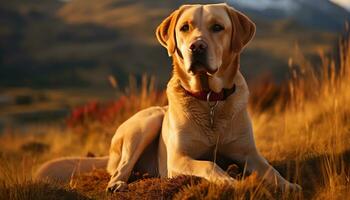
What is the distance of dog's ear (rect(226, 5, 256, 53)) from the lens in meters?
4.89

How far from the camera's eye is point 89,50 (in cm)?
8212

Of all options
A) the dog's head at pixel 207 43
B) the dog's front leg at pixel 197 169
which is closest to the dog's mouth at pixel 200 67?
the dog's head at pixel 207 43

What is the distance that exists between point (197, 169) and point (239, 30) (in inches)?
48.8

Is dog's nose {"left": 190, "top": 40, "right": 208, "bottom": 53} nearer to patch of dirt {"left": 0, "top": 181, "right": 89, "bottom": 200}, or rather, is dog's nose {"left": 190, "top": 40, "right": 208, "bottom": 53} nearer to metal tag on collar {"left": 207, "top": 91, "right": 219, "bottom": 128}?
metal tag on collar {"left": 207, "top": 91, "right": 219, "bottom": 128}

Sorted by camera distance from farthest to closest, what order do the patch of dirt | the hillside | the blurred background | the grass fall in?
1. the hillside
2. the blurred background
3. the patch of dirt
4. the grass

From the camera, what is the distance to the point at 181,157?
15.7ft

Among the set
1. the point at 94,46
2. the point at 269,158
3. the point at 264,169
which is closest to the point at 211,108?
the point at 264,169

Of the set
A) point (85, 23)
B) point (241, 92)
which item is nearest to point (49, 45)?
point (85, 23)

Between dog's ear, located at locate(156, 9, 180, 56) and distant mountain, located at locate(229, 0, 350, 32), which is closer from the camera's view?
dog's ear, located at locate(156, 9, 180, 56)

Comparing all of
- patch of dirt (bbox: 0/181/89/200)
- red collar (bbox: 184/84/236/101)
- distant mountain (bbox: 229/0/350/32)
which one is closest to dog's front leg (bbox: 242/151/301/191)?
red collar (bbox: 184/84/236/101)

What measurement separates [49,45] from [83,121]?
7407 cm

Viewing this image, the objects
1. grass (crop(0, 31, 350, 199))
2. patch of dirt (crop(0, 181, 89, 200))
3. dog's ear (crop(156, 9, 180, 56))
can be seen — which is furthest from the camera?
dog's ear (crop(156, 9, 180, 56))

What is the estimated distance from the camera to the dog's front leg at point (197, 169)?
4242mm

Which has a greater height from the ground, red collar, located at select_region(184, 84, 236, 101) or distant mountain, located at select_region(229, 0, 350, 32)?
red collar, located at select_region(184, 84, 236, 101)
